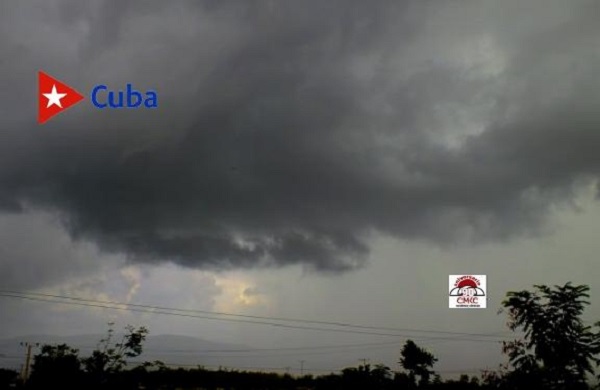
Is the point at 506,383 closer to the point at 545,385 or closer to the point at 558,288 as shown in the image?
the point at 545,385

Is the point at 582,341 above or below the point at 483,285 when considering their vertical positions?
below

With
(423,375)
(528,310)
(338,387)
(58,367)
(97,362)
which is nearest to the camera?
(528,310)

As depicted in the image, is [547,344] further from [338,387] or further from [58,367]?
[338,387]

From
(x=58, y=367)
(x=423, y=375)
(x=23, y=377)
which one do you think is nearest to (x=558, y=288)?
(x=58, y=367)

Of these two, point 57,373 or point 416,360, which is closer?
point 57,373

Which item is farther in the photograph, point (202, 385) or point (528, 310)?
point (202, 385)

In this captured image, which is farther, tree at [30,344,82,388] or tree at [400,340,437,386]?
tree at [400,340,437,386]

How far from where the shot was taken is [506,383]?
18.2 meters

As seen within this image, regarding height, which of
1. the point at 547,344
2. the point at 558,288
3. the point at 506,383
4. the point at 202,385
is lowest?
the point at 202,385

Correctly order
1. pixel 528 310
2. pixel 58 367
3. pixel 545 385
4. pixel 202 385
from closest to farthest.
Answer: pixel 545 385
pixel 528 310
pixel 58 367
pixel 202 385

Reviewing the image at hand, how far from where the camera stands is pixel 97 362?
5331 centimetres

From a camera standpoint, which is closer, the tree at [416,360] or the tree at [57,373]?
the tree at [57,373]

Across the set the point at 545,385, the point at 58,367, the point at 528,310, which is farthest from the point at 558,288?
the point at 58,367

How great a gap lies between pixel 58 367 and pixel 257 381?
44.8 m
